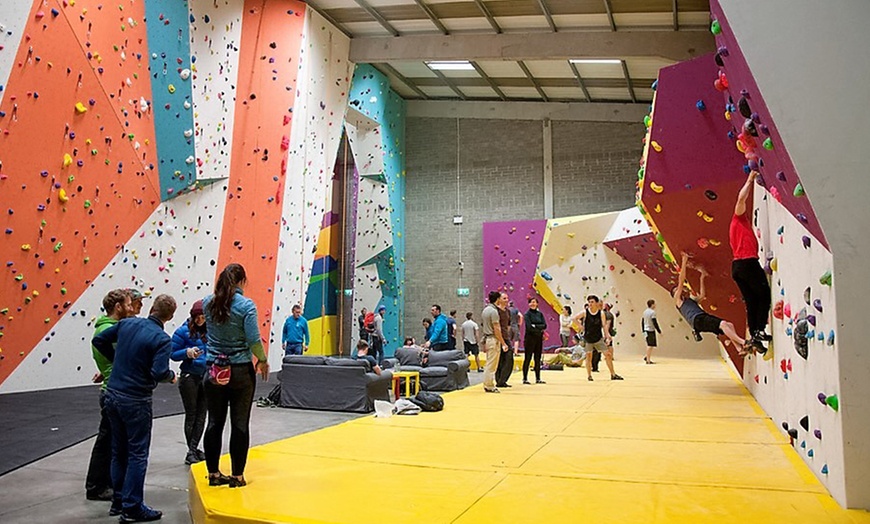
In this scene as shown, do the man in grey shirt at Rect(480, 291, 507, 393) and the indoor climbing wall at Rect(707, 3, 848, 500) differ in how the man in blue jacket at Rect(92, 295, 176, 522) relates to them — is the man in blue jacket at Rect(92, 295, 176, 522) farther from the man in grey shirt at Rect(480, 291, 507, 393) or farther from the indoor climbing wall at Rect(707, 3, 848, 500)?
the man in grey shirt at Rect(480, 291, 507, 393)

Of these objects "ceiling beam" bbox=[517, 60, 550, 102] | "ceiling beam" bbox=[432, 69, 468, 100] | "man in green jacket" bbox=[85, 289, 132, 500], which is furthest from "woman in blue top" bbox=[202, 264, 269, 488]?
"ceiling beam" bbox=[432, 69, 468, 100]

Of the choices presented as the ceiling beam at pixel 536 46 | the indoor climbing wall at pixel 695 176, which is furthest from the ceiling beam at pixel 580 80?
Answer: the indoor climbing wall at pixel 695 176

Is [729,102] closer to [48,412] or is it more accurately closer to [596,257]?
[48,412]

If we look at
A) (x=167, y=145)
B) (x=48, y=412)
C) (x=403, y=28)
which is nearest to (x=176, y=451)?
(x=48, y=412)

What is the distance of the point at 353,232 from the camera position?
16.1 metres

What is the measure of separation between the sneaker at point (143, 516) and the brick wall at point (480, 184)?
13902 mm

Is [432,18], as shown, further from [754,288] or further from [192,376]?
[192,376]

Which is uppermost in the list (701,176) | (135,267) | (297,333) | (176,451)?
(701,176)

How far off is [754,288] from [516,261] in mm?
11551

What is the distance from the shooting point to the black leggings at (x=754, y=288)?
179 inches

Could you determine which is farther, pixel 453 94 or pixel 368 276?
pixel 453 94

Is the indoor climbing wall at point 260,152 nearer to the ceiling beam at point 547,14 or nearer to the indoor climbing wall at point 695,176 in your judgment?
the ceiling beam at point 547,14

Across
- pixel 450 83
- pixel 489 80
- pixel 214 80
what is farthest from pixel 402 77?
pixel 214 80

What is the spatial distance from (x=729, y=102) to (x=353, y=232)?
41.6ft
